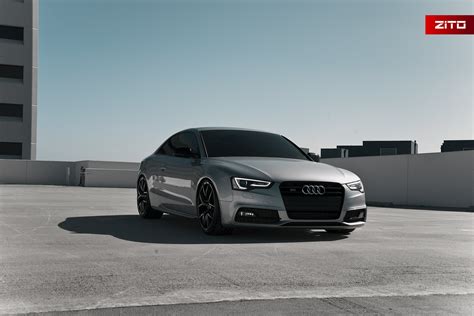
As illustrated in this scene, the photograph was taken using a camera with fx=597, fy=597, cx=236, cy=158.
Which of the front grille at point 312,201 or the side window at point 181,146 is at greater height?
the side window at point 181,146

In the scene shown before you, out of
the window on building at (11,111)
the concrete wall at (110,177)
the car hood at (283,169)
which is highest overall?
the window on building at (11,111)

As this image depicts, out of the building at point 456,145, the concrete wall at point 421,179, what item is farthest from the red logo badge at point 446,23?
the building at point 456,145

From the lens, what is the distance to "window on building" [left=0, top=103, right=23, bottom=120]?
49.0 m

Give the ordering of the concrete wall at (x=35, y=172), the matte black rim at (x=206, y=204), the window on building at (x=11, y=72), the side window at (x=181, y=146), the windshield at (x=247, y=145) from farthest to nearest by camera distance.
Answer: the window on building at (x=11, y=72)
the concrete wall at (x=35, y=172)
the side window at (x=181, y=146)
the windshield at (x=247, y=145)
the matte black rim at (x=206, y=204)

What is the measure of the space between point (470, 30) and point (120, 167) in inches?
864

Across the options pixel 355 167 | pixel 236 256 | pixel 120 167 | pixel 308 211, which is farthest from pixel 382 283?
pixel 120 167

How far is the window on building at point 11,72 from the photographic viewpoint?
49250 millimetres

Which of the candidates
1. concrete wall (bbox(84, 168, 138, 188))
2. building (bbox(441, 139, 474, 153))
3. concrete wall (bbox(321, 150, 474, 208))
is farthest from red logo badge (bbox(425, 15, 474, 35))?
building (bbox(441, 139, 474, 153))

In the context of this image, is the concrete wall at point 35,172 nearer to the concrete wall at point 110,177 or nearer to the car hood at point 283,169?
the concrete wall at point 110,177

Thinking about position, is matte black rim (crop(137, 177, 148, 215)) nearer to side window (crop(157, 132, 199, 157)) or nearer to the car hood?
side window (crop(157, 132, 199, 157))

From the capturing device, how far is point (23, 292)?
175 inches

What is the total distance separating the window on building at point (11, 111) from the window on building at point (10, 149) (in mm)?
2239

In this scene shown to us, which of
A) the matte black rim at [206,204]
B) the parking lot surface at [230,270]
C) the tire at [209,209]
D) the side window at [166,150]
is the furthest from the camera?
the side window at [166,150]

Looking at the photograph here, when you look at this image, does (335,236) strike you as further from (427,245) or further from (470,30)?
(470,30)
